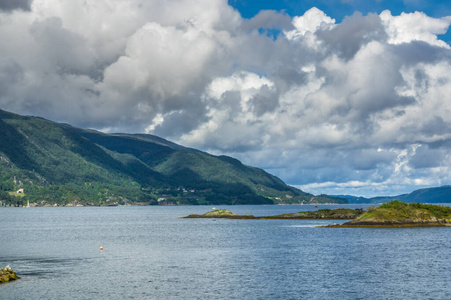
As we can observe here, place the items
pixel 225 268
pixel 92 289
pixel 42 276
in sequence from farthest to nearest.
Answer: pixel 225 268, pixel 42 276, pixel 92 289

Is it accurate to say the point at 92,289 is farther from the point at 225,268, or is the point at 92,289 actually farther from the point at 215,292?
the point at 225,268

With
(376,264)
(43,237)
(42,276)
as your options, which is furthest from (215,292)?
(43,237)

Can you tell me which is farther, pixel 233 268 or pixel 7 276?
pixel 233 268

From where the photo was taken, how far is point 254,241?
5901 inches

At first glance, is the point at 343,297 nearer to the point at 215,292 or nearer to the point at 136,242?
the point at 215,292

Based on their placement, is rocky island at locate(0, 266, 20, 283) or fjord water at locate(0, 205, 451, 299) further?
rocky island at locate(0, 266, 20, 283)

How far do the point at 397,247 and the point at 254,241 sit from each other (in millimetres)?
41392

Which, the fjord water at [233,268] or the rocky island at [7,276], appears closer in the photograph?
the fjord water at [233,268]

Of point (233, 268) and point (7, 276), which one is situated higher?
point (233, 268)

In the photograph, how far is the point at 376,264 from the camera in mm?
98938

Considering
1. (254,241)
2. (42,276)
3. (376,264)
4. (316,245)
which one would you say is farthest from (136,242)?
(376,264)

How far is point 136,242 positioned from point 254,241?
3464cm

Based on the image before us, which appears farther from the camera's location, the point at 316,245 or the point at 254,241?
the point at 254,241

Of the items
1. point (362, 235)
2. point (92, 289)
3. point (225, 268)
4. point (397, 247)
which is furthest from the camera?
point (362, 235)
